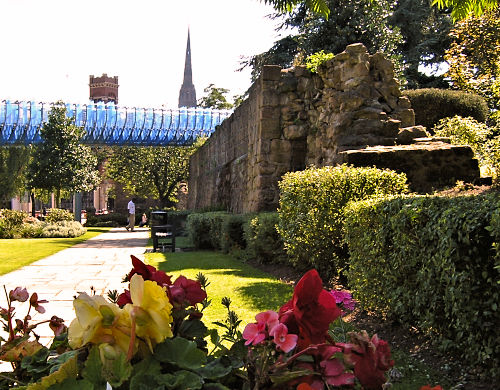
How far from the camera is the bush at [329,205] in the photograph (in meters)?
6.18

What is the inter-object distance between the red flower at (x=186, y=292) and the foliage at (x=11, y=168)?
34866 mm

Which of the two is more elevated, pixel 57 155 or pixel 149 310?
pixel 57 155

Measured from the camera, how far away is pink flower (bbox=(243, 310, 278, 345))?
2.84ft

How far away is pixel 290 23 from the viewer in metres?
20.8

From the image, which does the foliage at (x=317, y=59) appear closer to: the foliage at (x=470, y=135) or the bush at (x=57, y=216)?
the foliage at (x=470, y=135)

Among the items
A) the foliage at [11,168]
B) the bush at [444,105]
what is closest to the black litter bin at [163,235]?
the bush at [444,105]

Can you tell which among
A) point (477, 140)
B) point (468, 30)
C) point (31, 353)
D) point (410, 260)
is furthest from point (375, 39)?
point (31, 353)

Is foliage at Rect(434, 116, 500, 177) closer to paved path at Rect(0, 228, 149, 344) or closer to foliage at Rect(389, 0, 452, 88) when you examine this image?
paved path at Rect(0, 228, 149, 344)

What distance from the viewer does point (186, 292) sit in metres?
1.14

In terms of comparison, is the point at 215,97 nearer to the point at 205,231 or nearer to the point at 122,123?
the point at 122,123

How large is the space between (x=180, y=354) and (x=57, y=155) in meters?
23.7

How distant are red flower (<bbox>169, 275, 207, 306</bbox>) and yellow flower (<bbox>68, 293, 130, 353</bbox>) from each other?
0.23 m

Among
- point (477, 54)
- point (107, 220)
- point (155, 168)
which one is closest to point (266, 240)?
point (477, 54)

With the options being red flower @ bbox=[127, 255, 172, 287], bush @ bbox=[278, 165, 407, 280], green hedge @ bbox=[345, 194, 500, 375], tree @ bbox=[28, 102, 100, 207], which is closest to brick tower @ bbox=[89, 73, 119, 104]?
tree @ bbox=[28, 102, 100, 207]
